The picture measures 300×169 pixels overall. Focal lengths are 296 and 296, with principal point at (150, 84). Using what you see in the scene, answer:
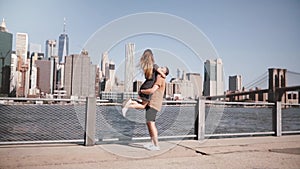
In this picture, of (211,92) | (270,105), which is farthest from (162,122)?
(270,105)

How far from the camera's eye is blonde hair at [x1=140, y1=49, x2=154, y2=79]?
16.8ft

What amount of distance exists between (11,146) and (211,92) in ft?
15.0

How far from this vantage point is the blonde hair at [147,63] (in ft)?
16.8

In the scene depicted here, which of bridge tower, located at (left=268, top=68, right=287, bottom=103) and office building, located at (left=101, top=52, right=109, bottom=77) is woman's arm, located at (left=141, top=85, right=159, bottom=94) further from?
bridge tower, located at (left=268, top=68, right=287, bottom=103)

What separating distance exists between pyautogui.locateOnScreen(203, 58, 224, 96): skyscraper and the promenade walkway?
1.69 meters

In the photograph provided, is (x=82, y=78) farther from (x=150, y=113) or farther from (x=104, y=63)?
(x=150, y=113)

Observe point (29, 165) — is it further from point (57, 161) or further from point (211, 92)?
point (211, 92)

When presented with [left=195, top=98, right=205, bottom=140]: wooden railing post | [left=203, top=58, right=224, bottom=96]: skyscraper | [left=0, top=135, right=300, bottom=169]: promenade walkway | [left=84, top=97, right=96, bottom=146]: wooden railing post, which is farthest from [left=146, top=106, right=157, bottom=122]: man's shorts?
[left=203, top=58, right=224, bottom=96]: skyscraper

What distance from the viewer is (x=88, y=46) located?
499 cm

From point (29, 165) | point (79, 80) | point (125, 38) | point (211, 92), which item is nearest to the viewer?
point (29, 165)

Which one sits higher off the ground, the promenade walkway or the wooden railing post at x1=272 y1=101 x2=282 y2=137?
the wooden railing post at x1=272 y1=101 x2=282 y2=137

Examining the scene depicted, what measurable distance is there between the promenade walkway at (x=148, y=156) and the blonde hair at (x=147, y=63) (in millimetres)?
1313

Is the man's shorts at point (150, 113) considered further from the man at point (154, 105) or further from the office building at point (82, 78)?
the office building at point (82, 78)

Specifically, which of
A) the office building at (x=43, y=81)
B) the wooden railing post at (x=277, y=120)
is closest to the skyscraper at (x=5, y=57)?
the office building at (x=43, y=81)
